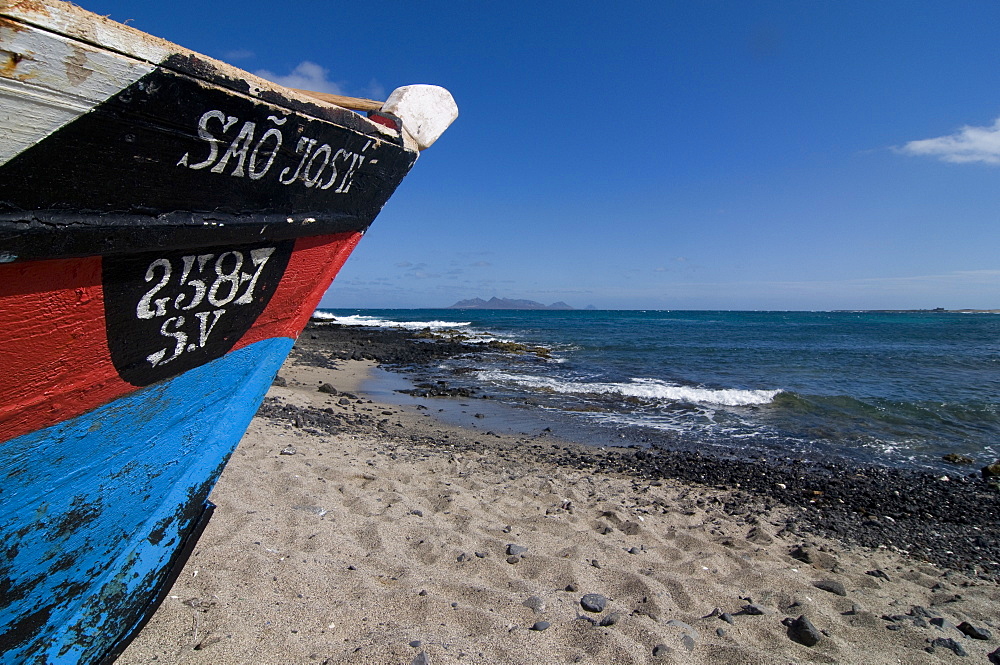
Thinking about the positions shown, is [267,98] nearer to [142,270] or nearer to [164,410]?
[142,270]

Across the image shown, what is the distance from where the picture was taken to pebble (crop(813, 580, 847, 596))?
3.79 metres

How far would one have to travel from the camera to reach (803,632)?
3102mm

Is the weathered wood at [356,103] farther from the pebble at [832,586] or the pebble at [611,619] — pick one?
the pebble at [832,586]

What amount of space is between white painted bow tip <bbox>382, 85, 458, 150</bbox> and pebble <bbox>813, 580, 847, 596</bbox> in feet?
13.8

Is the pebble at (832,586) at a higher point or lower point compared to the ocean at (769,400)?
higher

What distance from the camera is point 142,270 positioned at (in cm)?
153

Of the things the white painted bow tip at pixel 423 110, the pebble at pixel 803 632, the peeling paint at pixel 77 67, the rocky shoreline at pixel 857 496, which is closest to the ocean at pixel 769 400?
the rocky shoreline at pixel 857 496

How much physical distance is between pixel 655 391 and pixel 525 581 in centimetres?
1059

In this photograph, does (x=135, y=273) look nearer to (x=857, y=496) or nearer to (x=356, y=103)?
(x=356, y=103)

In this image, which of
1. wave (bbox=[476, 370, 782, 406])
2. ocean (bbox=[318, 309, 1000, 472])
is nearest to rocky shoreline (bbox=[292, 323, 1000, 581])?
ocean (bbox=[318, 309, 1000, 472])

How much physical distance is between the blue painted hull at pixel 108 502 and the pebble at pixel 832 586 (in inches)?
165

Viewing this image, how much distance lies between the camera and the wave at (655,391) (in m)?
12.7

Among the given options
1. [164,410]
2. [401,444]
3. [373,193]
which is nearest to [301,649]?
[164,410]

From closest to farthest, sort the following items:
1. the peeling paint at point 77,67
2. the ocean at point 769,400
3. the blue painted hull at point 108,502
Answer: the peeling paint at point 77,67, the blue painted hull at point 108,502, the ocean at point 769,400
